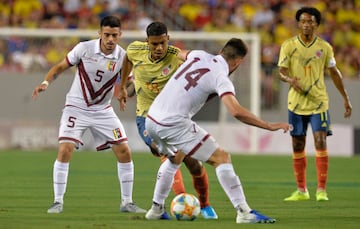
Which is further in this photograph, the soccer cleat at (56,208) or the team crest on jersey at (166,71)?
the team crest on jersey at (166,71)

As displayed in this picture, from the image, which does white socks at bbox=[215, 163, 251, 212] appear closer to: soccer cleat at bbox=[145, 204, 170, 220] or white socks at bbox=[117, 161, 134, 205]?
soccer cleat at bbox=[145, 204, 170, 220]

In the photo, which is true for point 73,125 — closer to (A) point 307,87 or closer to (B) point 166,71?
(B) point 166,71

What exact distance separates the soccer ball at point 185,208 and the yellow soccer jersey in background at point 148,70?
162 centimetres

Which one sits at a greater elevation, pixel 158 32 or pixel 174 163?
pixel 158 32

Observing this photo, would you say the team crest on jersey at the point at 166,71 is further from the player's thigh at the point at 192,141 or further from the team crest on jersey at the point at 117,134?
the player's thigh at the point at 192,141

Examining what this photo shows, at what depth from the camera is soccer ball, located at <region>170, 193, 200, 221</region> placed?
32.9ft

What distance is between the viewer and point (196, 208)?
1005 cm

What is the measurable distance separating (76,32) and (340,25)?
824 cm

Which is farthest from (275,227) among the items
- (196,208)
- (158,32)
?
(158,32)

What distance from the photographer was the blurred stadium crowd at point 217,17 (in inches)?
1093

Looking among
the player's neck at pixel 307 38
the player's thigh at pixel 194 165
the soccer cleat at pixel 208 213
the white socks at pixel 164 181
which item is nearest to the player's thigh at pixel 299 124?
the player's neck at pixel 307 38

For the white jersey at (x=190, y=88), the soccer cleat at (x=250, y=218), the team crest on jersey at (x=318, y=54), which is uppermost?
the team crest on jersey at (x=318, y=54)

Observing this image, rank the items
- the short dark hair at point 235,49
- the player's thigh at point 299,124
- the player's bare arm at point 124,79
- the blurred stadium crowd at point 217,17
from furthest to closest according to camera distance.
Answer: the blurred stadium crowd at point 217,17 < the player's thigh at point 299,124 < the player's bare arm at point 124,79 < the short dark hair at point 235,49

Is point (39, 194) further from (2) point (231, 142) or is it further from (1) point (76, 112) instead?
(2) point (231, 142)
